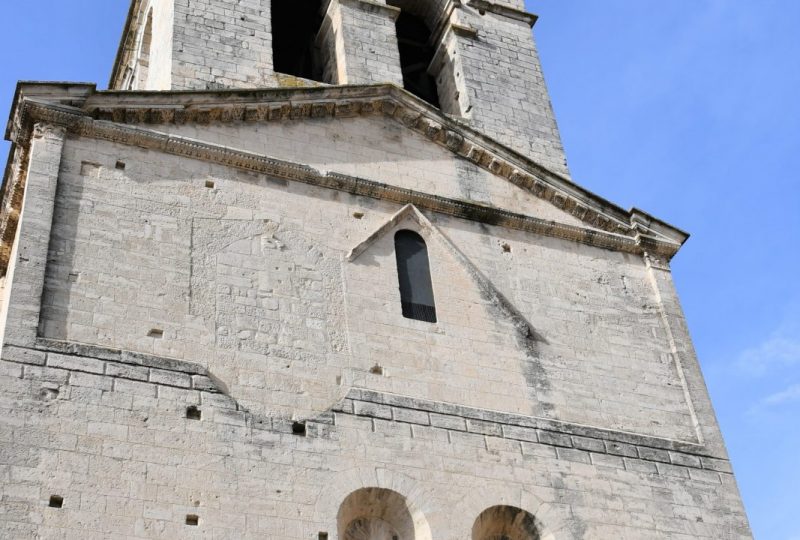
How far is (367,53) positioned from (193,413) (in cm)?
693

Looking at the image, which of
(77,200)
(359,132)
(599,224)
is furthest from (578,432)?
(77,200)

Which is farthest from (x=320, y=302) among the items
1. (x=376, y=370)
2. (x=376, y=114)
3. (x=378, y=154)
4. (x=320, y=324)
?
(x=376, y=114)

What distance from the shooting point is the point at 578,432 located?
44.8 ft

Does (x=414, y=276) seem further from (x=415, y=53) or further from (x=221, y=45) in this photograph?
(x=415, y=53)

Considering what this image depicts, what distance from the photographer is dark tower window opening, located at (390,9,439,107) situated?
757 inches

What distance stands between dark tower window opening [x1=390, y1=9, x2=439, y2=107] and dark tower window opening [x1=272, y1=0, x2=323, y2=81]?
1.30 m

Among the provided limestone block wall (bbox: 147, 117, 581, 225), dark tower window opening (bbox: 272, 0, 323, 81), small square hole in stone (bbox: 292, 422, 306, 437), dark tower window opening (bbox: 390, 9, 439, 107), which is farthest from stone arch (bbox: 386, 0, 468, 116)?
small square hole in stone (bbox: 292, 422, 306, 437)

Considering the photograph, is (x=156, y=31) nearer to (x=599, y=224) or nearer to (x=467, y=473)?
(x=599, y=224)

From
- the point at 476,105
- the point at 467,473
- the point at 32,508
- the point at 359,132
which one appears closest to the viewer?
the point at 32,508

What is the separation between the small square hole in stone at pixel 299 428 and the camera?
40.5ft

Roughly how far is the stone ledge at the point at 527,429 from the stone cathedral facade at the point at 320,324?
3 cm

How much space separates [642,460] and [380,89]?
539 cm

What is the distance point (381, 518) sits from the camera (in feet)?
40.9

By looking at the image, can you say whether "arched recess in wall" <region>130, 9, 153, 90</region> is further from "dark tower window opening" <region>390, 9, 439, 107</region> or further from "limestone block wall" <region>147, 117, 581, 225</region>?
"limestone block wall" <region>147, 117, 581, 225</region>
